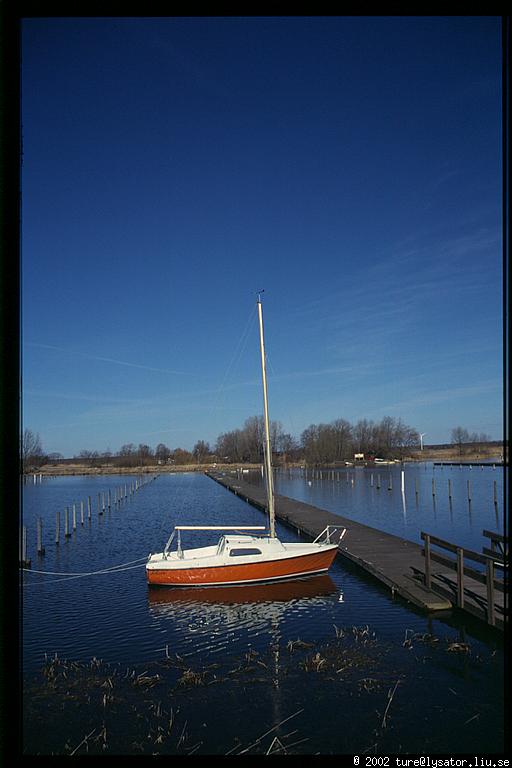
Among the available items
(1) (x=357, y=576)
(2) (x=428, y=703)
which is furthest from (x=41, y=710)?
(1) (x=357, y=576)

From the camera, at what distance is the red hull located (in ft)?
77.3

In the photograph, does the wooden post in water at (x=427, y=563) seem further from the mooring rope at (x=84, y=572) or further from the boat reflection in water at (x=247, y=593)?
the mooring rope at (x=84, y=572)

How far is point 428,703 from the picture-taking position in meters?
12.3

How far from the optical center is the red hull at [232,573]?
23.5m

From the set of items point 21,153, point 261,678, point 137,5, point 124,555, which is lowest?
point 124,555

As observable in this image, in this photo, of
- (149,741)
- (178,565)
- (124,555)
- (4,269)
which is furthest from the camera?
(124,555)

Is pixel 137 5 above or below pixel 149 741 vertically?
above

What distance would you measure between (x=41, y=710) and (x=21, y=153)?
13.3m

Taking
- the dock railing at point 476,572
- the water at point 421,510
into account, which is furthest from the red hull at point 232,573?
the water at point 421,510

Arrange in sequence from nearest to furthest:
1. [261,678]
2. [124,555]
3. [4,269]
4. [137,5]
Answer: [4,269], [137,5], [261,678], [124,555]

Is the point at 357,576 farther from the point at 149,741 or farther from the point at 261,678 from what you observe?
the point at 149,741

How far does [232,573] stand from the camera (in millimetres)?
23531

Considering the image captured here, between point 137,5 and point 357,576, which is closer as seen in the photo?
point 137,5

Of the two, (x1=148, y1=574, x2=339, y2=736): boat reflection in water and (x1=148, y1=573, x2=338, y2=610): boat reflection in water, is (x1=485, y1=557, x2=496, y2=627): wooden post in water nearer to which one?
(x1=148, y1=574, x2=339, y2=736): boat reflection in water
